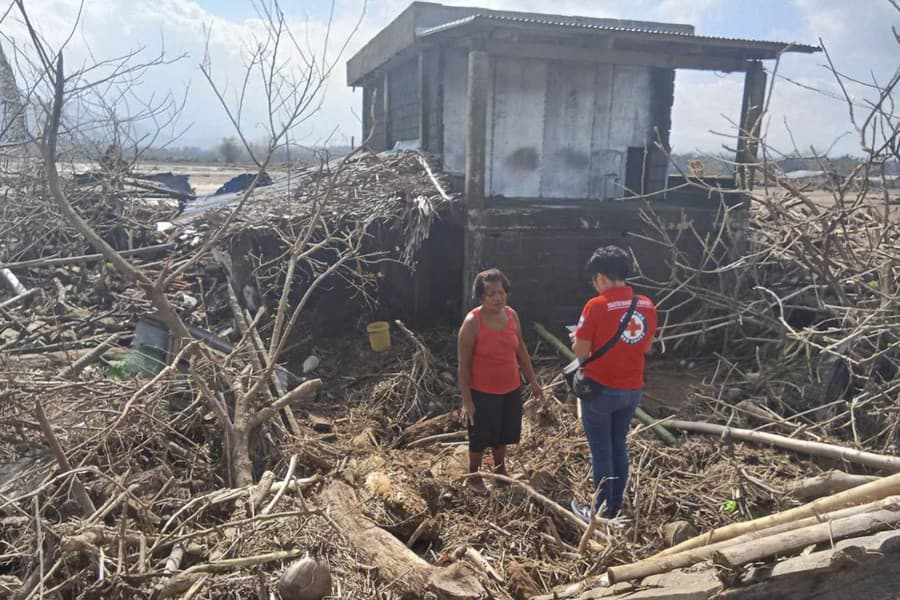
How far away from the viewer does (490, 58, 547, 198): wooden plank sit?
761 cm

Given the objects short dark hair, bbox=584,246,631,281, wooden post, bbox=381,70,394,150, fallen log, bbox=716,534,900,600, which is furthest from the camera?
wooden post, bbox=381,70,394,150

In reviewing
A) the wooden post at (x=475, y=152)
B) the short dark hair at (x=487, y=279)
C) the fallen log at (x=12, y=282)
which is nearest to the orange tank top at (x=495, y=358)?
the short dark hair at (x=487, y=279)

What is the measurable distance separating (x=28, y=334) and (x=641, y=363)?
6067 mm

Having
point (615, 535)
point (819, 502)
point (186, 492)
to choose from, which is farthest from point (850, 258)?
point (186, 492)

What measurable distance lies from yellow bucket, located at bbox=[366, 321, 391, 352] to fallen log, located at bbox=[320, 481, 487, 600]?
377 cm

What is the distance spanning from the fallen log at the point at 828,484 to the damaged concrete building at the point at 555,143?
3.83 metres

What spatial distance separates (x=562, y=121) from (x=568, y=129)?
0.43 feet

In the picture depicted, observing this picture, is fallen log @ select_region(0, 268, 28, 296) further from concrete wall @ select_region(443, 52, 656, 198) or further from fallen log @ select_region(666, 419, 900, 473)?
fallen log @ select_region(666, 419, 900, 473)

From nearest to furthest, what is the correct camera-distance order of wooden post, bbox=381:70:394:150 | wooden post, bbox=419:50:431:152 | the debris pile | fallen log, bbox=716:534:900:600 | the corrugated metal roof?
fallen log, bbox=716:534:900:600 < the debris pile < the corrugated metal roof < wooden post, bbox=419:50:431:152 < wooden post, bbox=381:70:394:150

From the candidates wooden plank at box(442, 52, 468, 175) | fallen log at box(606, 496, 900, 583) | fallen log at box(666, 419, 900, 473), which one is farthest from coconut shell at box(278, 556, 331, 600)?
wooden plank at box(442, 52, 468, 175)

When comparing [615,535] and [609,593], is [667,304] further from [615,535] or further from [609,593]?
[609,593]

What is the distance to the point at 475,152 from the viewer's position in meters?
7.27

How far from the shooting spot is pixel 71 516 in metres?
3.32

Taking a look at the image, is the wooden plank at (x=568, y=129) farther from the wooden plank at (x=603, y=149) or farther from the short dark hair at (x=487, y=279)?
the short dark hair at (x=487, y=279)
